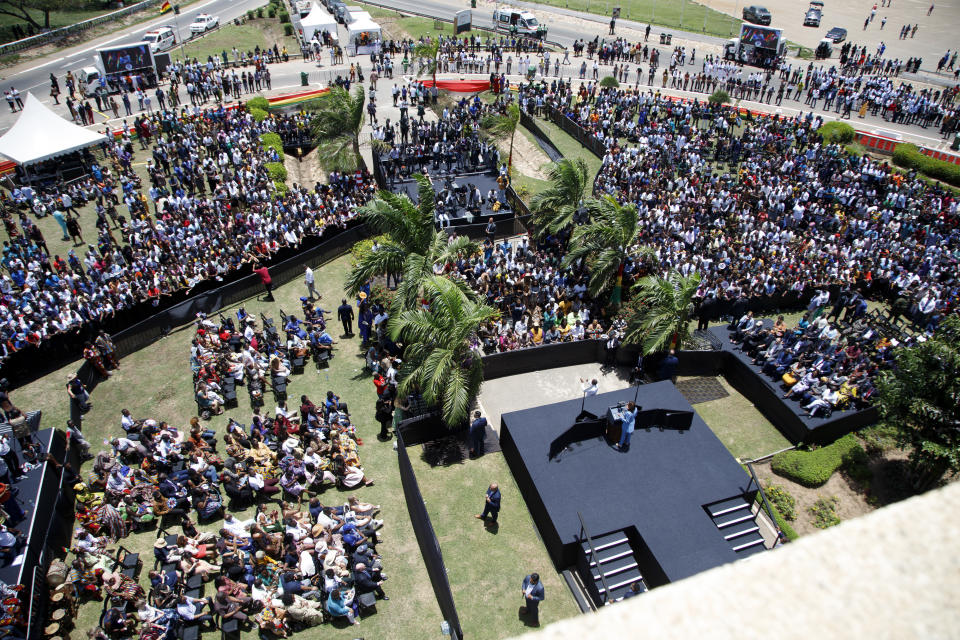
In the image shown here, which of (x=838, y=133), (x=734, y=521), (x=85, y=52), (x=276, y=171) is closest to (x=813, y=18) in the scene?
(x=838, y=133)

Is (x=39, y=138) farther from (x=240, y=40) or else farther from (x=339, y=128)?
(x=240, y=40)

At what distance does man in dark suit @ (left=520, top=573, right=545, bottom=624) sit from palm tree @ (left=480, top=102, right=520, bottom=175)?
23396 mm

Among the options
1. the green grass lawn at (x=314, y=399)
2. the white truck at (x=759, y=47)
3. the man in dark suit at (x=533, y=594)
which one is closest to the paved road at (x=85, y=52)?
the green grass lawn at (x=314, y=399)

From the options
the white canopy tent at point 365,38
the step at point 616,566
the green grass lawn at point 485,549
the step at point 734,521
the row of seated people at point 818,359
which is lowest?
the green grass lawn at point 485,549

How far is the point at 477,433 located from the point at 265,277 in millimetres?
11919

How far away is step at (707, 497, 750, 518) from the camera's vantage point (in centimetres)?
1506

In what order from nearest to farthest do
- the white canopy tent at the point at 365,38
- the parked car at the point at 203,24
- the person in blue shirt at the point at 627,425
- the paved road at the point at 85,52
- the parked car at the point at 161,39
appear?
1. the person in blue shirt at the point at 627,425
2. the paved road at the point at 85,52
3. the white canopy tent at the point at 365,38
4. the parked car at the point at 161,39
5. the parked car at the point at 203,24

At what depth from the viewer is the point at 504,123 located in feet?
102

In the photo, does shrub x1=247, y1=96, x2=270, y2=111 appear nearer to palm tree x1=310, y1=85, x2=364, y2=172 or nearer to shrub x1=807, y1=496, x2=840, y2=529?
palm tree x1=310, y1=85, x2=364, y2=172

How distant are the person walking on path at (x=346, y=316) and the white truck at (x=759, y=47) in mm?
49151

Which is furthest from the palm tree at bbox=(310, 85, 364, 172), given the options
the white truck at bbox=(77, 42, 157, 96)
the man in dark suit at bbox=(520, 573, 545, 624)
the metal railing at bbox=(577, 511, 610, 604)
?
the man in dark suit at bbox=(520, 573, 545, 624)

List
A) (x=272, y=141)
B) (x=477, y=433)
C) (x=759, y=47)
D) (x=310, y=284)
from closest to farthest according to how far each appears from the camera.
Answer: (x=477, y=433) → (x=310, y=284) → (x=272, y=141) → (x=759, y=47)

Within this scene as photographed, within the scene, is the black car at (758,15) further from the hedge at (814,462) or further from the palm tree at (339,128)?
the hedge at (814,462)

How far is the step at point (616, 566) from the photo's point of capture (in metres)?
13.9
